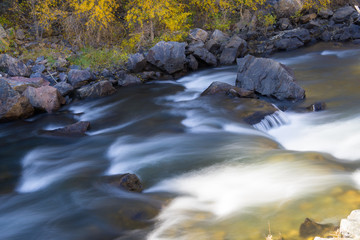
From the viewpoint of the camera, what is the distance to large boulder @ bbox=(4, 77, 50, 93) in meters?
9.92

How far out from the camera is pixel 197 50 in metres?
13.0

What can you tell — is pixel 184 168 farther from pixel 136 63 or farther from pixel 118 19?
pixel 118 19

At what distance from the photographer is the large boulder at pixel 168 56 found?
12008mm

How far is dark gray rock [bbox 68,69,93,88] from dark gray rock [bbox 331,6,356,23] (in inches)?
413

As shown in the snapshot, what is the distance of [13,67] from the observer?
452 inches

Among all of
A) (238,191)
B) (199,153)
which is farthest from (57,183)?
(238,191)

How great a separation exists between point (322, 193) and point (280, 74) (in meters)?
5.06

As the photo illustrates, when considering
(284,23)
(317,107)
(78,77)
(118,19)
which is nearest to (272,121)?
(317,107)

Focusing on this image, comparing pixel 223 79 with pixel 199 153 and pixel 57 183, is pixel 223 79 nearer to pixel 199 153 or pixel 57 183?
pixel 199 153

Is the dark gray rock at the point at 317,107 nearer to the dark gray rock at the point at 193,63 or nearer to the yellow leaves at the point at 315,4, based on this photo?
the dark gray rock at the point at 193,63

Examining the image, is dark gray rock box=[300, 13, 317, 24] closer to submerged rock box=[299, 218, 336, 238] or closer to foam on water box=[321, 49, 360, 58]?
foam on water box=[321, 49, 360, 58]

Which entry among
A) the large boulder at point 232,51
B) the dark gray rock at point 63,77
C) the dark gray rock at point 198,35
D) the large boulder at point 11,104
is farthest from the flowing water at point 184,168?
the dark gray rock at point 198,35

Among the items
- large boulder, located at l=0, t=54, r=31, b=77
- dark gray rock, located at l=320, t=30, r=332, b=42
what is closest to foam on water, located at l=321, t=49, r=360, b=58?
dark gray rock, located at l=320, t=30, r=332, b=42

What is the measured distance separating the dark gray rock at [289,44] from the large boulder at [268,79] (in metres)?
5.33
